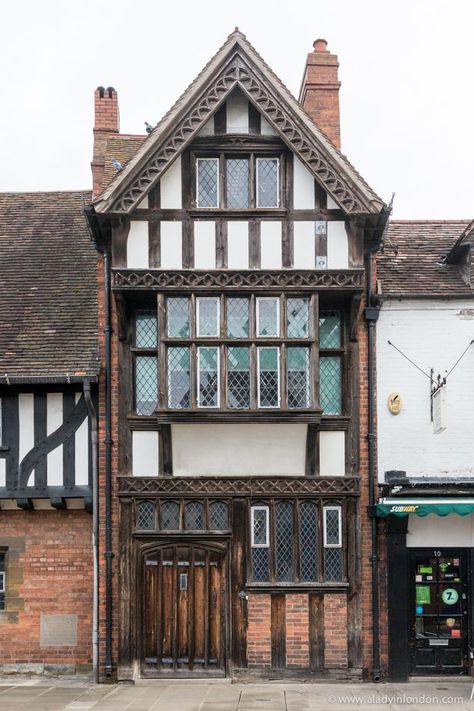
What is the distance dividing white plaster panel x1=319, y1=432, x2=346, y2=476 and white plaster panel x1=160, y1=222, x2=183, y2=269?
3.59 metres

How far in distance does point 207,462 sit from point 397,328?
3812mm

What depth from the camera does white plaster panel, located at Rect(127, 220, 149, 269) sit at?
13.8m

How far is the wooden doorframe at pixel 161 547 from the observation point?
1376 centimetres

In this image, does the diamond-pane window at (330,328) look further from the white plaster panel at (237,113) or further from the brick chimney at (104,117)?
the brick chimney at (104,117)

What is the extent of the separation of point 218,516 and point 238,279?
376 cm

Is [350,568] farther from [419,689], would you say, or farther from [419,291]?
[419,291]

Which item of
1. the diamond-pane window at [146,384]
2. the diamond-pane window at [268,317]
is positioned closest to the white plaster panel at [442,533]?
the diamond-pane window at [268,317]

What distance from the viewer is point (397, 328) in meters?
14.5

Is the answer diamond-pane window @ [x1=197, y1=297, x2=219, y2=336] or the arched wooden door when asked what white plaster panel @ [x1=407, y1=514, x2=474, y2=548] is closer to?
the arched wooden door

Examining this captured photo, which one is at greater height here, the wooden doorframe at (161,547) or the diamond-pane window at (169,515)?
the diamond-pane window at (169,515)

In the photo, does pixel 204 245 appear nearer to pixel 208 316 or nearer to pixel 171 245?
pixel 171 245

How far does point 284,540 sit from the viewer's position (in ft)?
45.6

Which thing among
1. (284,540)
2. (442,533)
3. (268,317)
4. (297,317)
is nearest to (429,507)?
(442,533)

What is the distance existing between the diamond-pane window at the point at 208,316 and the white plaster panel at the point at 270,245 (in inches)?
38.6
